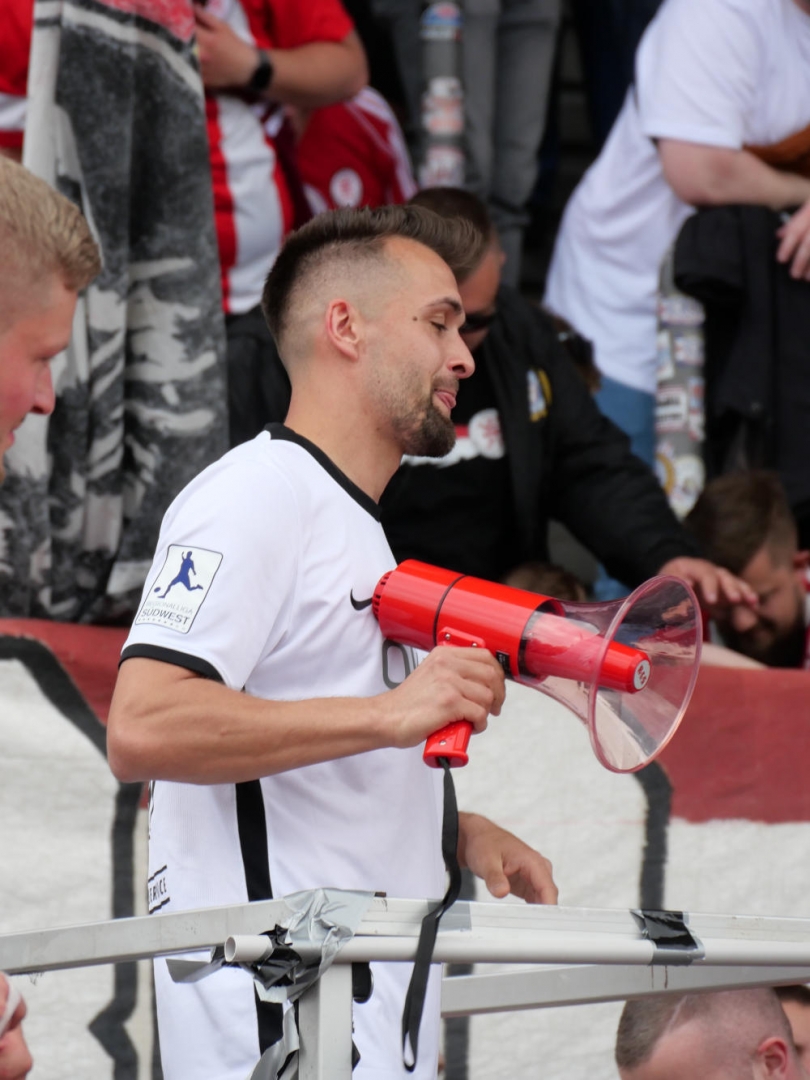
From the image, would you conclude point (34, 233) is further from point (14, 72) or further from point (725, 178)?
point (725, 178)

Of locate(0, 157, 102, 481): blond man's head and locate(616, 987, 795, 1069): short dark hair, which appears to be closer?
locate(0, 157, 102, 481): blond man's head

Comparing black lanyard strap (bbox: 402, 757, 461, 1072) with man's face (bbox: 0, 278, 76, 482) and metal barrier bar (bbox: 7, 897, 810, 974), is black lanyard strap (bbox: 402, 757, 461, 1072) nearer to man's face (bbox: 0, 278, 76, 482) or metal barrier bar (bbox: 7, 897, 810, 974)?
metal barrier bar (bbox: 7, 897, 810, 974)

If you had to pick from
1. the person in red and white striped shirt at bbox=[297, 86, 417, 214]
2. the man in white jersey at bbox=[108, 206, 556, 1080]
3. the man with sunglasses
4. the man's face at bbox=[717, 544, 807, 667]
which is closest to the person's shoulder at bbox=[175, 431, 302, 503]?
the man in white jersey at bbox=[108, 206, 556, 1080]

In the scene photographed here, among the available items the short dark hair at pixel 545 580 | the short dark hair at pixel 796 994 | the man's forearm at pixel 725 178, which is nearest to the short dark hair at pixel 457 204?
the short dark hair at pixel 545 580

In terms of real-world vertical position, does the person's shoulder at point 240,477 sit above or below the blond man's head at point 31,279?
below

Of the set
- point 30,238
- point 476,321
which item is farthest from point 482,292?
point 30,238

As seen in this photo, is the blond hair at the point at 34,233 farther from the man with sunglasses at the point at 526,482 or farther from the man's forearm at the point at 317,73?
the man's forearm at the point at 317,73

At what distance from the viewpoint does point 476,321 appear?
357 cm

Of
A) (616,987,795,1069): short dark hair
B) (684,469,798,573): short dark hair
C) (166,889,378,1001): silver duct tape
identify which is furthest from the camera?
(684,469,798,573): short dark hair

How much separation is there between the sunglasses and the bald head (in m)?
1.66

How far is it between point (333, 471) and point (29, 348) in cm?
46

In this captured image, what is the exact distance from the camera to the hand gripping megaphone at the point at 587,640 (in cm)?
192

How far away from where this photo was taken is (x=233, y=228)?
3990mm

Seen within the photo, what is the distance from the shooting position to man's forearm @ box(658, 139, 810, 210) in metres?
4.52
